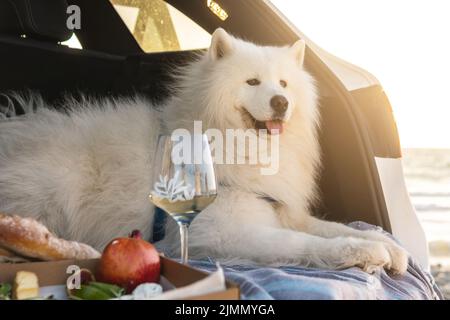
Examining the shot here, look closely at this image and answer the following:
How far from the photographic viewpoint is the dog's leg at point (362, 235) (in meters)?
1.72

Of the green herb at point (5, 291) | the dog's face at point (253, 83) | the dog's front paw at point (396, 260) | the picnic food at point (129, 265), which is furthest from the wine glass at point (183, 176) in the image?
the dog's face at point (253, 83)

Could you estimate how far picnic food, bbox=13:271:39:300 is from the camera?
1.00 metres

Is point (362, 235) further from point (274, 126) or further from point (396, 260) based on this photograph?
point (274, 126)

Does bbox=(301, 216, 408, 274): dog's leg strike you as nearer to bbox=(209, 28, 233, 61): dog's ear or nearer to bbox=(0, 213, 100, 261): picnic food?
bbox=(209, 28, 233, 61): dog's ear

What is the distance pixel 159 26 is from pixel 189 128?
1183 millimetres

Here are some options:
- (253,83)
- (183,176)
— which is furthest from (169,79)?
(183,176)

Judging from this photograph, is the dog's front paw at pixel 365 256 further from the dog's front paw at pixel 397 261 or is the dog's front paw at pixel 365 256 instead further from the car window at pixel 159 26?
the car window at pixel 159 26

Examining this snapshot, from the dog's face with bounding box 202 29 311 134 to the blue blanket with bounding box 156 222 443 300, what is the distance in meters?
0.63

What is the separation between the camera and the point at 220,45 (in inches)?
88.7

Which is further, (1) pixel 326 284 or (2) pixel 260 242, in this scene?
(2) pixel 260 242

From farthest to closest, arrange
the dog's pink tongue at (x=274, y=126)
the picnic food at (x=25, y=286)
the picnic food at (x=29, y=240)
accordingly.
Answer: the dog's pink tongue at (x=274, y=126) < the picnic food at (x=29, y=240) < the picnic food at (x=25, y=286)

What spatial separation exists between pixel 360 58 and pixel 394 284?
1.30 meters

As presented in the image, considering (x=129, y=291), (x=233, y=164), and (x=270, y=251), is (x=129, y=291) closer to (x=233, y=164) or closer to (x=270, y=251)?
(x=270, y=251)

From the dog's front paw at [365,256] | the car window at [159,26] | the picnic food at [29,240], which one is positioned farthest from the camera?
the car window at [159,26]
